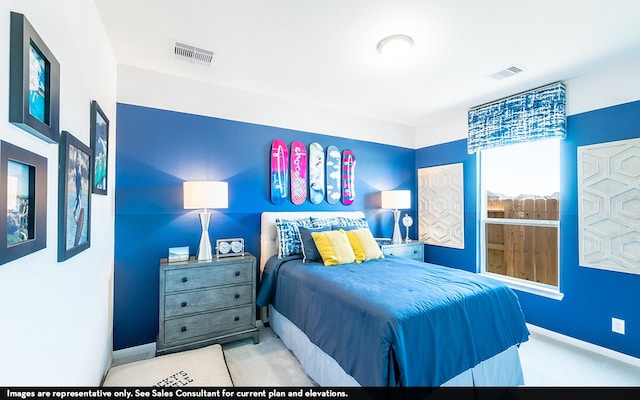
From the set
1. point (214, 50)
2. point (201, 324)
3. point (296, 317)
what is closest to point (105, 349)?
point (201, 324)

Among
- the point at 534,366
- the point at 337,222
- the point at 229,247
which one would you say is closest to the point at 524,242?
the point at 534,366

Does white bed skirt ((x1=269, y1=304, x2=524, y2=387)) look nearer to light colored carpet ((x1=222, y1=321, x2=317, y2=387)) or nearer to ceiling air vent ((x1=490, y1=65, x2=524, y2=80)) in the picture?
light colored carpet ((x1=222, y1=321, x2=317, y2=387))

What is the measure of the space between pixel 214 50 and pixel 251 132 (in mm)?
975

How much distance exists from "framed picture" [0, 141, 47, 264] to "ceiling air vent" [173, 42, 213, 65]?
5.59ft

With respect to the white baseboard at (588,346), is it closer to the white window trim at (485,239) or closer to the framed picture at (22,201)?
the white window trim at (485,239)

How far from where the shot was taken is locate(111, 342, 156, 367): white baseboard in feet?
7.95

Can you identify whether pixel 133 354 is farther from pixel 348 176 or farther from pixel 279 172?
pixel 348 176

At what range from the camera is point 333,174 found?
12.3 feet

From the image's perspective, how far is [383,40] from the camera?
2.17 metres

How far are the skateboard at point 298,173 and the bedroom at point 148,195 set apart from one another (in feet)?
0.43

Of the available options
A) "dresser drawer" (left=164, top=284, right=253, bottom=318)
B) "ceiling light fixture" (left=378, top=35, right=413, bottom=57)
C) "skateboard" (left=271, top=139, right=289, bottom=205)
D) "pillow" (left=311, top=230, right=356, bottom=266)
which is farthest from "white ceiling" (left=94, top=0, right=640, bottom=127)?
"dresser drawer" (left=164, top=284, right=253, bottom=318)

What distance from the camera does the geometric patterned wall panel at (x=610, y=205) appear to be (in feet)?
7.91

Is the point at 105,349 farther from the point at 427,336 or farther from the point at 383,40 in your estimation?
the point at 383,40

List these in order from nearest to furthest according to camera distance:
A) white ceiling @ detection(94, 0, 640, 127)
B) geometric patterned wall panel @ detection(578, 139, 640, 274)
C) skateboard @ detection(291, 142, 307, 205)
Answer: white ceiling @ detection(94, 0, 640, 127), geometric patterned wall panel @ detection(578, 139, 640, 274), skateboard @ detection(291, 142, 307, 205)
